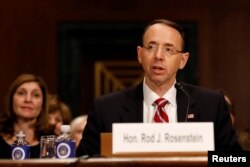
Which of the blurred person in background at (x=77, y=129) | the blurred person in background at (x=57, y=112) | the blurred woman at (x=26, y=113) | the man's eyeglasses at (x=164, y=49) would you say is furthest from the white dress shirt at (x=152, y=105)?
the blurred person in background at (x=57, y=112)

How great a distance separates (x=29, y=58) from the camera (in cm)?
616

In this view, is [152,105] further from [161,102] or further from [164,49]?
[164,49]

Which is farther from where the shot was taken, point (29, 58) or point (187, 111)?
Result: point (29, 58)

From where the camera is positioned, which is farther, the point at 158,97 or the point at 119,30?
the point at 119,30

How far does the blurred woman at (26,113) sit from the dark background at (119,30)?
1.79 metres

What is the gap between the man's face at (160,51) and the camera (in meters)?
2.86

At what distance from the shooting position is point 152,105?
2883 mm

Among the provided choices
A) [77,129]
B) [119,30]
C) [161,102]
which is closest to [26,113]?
[77,129]

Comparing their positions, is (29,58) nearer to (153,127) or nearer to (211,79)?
(211,79)

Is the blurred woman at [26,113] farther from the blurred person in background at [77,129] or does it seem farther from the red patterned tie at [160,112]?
the red patterned tie at [160,112]

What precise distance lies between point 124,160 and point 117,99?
1.00m

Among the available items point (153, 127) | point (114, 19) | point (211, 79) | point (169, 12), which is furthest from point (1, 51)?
point (153, 127)

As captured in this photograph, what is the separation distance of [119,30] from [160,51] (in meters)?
3.37

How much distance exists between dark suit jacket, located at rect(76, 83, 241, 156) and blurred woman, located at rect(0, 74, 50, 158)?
1.22 m
